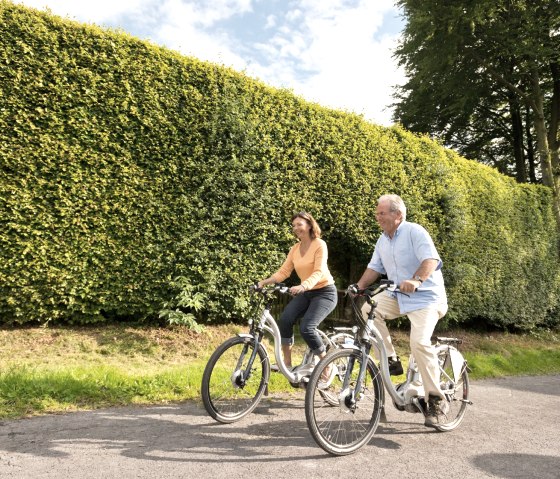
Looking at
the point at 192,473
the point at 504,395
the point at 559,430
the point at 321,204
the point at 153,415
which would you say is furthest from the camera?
the point at 321,204

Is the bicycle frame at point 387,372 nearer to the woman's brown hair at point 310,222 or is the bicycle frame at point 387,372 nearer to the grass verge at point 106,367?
the woman's brown hair at point 310,222

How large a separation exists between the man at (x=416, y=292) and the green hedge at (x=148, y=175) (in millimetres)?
A: 3685

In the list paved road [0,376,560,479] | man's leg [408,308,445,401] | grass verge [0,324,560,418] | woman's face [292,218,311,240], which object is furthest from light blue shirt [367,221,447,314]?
grass verge [0,324,560,418]

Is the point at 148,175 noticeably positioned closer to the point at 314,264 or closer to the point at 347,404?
the point at 314,264

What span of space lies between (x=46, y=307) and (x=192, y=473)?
4.45 m

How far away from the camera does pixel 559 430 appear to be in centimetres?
478

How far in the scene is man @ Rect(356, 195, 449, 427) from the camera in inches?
166

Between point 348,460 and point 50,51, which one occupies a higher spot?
point 50,51

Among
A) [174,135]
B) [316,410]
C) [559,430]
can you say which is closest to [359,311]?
[316,410]

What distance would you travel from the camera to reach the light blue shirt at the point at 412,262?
4.25 metres

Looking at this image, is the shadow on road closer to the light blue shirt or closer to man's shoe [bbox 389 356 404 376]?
man's shoe [bbox 389 356 404 376]

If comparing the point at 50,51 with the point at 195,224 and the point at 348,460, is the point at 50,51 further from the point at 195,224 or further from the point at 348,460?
the point at 348,460

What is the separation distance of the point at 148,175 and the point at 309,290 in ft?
11.7

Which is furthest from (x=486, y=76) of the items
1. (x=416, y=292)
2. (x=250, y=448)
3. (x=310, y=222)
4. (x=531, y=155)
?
(x=250, y=448)
